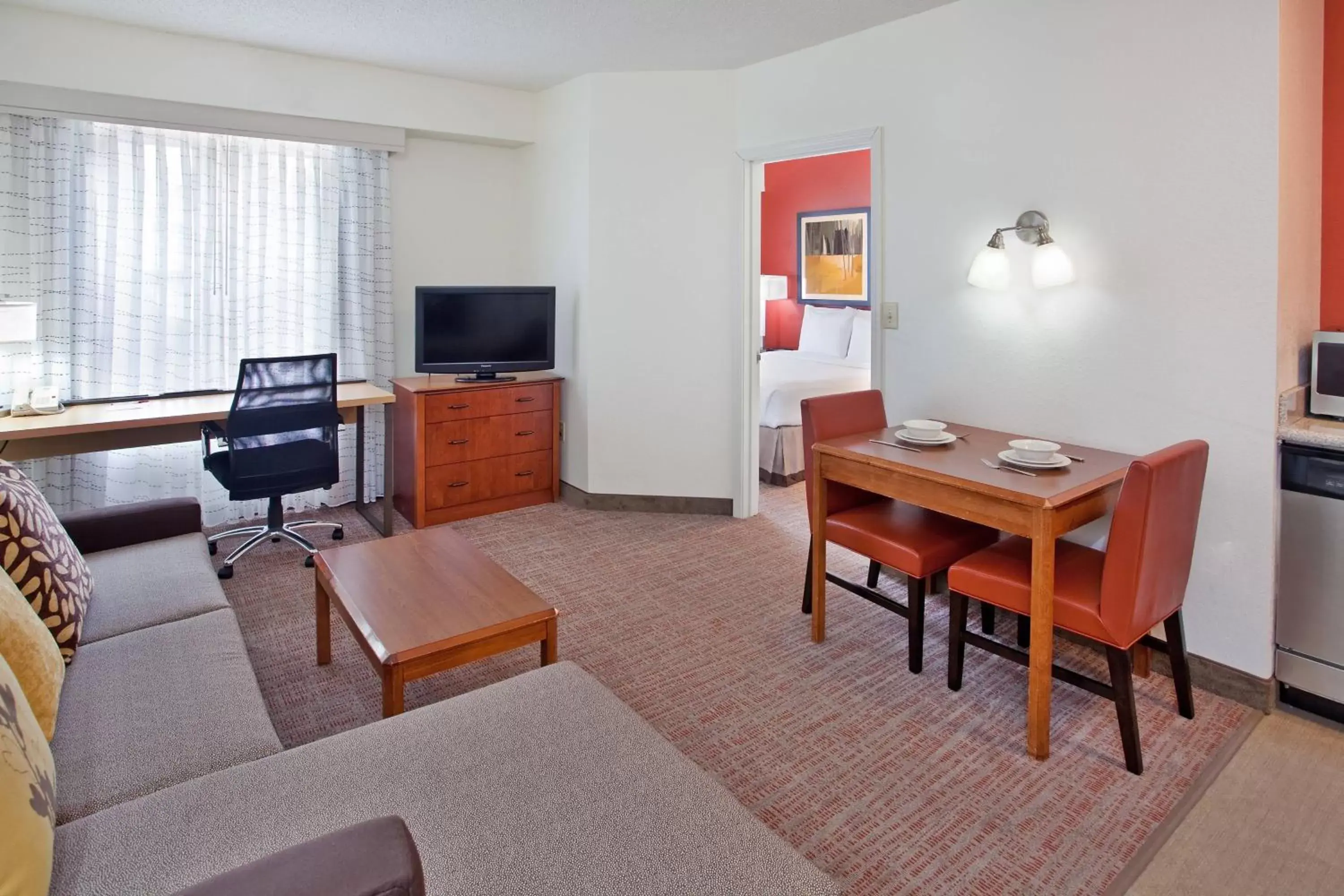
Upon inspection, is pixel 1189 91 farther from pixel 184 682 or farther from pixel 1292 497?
pixel 184 682

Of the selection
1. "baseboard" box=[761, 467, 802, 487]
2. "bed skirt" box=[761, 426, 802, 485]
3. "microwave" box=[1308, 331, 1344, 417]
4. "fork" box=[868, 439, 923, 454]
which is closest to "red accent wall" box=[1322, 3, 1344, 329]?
"microwave" box=[1308, 331, 1344, 417]

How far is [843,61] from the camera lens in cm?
365

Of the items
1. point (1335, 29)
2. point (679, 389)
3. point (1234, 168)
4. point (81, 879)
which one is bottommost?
point (81, 879)

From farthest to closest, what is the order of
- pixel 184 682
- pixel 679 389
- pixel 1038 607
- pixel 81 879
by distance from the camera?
pixel 679 389 < pixel 1038 607 < pixel 184 682 < pixel 81 879

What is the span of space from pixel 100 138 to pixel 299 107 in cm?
92

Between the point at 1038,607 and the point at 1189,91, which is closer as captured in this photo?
the point at 1038,607

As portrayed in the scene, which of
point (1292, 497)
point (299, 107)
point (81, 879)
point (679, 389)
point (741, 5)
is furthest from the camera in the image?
point (679, 389)

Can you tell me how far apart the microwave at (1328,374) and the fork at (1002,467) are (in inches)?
38.3

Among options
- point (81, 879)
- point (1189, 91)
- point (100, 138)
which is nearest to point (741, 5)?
point (1189, 91)

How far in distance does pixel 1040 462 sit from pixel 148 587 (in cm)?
272

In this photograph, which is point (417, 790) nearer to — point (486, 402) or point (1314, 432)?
point (1314, 432)

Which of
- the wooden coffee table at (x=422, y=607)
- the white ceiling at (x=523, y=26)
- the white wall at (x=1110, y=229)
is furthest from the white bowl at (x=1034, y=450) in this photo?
the white ceiling at (x=523, y=26)

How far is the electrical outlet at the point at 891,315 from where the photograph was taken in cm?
351

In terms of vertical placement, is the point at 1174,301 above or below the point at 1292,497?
above
